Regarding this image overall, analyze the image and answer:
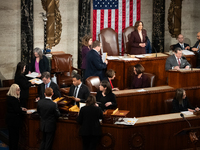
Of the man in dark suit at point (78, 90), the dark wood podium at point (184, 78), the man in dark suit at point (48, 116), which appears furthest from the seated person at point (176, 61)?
the man in dark suit at point (48, 116)

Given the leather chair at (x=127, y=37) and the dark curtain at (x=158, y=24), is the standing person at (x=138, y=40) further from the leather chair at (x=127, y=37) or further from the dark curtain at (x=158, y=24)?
the dark curtain at (x=158, y=24)

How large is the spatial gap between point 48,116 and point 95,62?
2.41 m

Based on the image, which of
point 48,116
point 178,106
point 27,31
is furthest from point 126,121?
point 27,31

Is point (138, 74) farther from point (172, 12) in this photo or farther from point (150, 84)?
point (172, 12)

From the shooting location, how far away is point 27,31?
38.3 ft

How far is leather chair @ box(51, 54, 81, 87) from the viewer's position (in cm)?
1092

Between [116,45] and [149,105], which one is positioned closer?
[149,105]

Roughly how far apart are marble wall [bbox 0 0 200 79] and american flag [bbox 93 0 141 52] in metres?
0.49

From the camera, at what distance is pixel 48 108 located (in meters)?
7.10

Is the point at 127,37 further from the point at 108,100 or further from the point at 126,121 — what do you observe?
the point at 126,121

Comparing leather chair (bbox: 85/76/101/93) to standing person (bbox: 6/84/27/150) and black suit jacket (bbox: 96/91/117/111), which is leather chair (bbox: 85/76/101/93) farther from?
standing person (bbox: 6/84/27/150)

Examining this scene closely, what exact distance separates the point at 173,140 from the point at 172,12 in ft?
21.7

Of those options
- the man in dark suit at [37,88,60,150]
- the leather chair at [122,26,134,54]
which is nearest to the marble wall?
the leather chair at [122,26,134,54]

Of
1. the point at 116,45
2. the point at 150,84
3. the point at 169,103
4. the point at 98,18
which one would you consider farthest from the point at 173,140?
the point at 98,18
